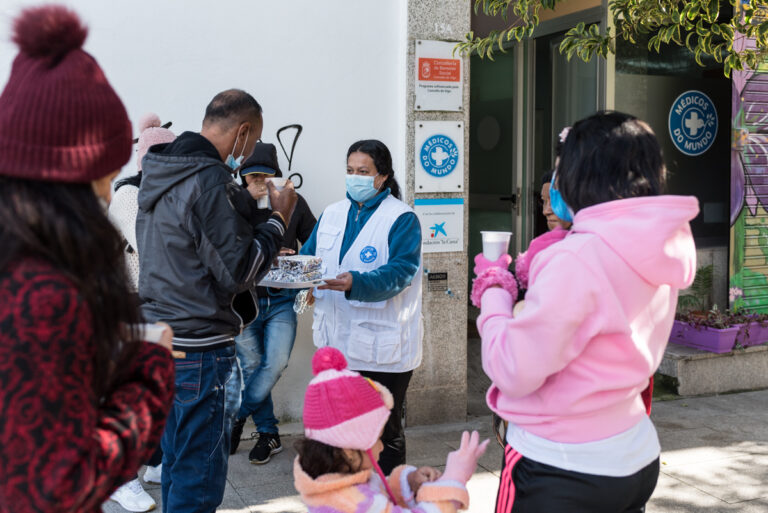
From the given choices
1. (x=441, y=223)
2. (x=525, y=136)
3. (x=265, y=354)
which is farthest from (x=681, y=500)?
(x=525, y=136)

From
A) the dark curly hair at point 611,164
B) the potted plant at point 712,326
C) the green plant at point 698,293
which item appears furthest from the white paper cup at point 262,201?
the green plant at point 698,293

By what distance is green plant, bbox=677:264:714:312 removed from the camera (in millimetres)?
7004

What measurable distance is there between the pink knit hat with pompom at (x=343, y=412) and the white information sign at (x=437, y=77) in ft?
11.4

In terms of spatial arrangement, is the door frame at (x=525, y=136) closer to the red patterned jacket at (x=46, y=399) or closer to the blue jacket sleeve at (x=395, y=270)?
the blue jacket sleeve at (x=395, y=270)

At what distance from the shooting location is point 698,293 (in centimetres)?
701

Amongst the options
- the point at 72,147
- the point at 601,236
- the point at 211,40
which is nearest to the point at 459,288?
the point at 211,40

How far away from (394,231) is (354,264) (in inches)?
10.3

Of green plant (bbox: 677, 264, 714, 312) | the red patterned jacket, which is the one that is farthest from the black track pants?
green plant (bbox: 677, 264, 714, 312)

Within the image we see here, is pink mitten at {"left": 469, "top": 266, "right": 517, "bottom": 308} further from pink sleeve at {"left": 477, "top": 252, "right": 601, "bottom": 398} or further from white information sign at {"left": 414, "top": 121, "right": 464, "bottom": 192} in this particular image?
white information sign at {"left": 414, "top": 121, "right": 464, "bottom": 192}

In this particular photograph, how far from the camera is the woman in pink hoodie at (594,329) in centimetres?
193

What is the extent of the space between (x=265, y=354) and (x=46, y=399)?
3646mm

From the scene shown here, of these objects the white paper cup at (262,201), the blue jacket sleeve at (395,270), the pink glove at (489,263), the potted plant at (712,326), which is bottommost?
the potted plant at (712,326)

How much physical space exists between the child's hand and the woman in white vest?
139 cm

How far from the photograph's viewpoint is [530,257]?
235 cm
